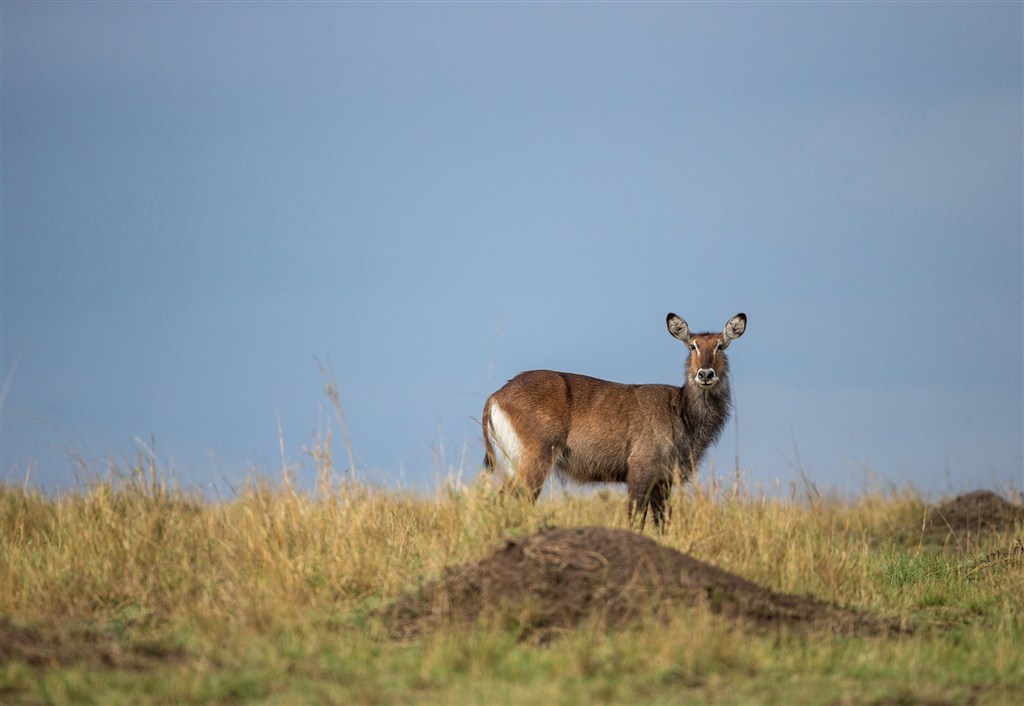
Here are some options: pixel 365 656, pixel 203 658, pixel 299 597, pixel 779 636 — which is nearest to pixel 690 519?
pixel 779 636

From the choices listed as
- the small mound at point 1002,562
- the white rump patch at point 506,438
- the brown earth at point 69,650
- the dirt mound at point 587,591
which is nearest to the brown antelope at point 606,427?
the white rump patch at point 506,438

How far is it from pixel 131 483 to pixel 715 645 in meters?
6.70

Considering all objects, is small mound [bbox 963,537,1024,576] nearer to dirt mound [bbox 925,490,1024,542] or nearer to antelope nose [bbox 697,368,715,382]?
antelope nose [bbox 697,368,715,382]

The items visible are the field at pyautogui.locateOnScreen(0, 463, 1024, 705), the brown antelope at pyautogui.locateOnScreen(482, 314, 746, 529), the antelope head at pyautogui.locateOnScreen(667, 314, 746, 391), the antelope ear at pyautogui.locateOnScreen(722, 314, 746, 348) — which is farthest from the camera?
the antelope ear at pyautogui.locateOnScreen(722, 314, 746, 348)

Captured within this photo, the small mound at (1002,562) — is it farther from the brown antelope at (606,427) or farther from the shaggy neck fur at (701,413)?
the shaggy neck fur at (701,413)

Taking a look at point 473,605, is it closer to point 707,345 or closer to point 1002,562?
point 1002,562

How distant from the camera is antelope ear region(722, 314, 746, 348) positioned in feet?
45.0

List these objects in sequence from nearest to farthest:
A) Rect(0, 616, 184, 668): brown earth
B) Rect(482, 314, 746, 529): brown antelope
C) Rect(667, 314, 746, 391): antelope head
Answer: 1. Rect(0, 616, 184, 668): brown earth
2. Rect(482, 314, 746, 529): brown antelope
3. Rect(667, 314, 746, 391): antelope head

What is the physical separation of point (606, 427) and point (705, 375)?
4.45 ft

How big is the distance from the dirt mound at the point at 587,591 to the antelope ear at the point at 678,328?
5.73m

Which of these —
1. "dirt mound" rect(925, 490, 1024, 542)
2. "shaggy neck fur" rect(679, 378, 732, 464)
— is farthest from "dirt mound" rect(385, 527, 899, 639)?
"dirt mound" rect(925, 490, 1024, 542)

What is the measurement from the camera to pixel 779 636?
739 cm

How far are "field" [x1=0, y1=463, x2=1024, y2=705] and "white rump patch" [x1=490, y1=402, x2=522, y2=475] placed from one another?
1.06m

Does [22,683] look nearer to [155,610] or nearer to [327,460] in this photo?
[155,610]
